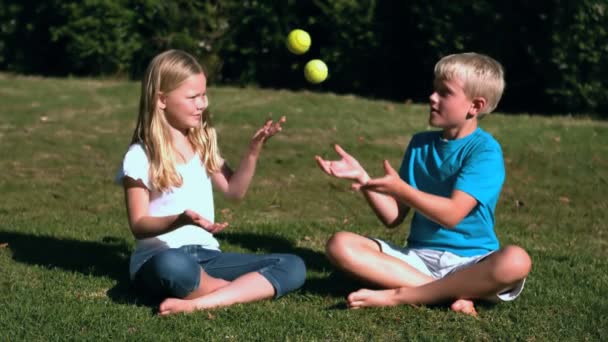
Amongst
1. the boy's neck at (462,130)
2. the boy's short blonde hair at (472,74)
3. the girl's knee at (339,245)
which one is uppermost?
the boy's short blonde hair at (472,74)

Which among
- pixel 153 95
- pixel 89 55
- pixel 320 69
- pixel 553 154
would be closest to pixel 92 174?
pixel 320 69

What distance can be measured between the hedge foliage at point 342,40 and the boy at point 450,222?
6409 mm

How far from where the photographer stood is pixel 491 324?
453 cm

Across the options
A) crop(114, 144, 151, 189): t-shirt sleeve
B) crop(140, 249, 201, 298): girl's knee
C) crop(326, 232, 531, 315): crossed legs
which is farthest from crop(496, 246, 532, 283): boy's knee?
crop(114, 144, 151, 189): t-shirt sleeve

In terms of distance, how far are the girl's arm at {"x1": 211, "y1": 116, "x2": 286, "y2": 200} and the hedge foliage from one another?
678cm

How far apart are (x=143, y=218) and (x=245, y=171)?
720 mm

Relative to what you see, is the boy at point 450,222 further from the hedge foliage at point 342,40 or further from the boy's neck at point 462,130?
the hedge foliage at point 342,40

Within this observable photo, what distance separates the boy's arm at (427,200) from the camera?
426 centimetres

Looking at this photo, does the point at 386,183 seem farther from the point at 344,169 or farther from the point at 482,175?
the point at 482,175

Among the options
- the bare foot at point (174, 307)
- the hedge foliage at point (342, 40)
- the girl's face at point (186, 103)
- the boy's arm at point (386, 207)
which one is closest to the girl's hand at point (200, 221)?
the bare foot at point (174, 307)

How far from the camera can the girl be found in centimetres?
481

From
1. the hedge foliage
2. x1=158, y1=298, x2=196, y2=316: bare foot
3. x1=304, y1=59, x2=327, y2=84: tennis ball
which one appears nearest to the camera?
x1=158, y1=298, x2=196, y2=316: bare foot

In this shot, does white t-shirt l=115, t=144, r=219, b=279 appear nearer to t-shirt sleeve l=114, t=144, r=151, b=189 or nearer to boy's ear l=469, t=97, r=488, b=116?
t-shirt sleeve l=114, t=144, r=151, b=189

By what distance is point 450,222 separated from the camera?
4633 mm
